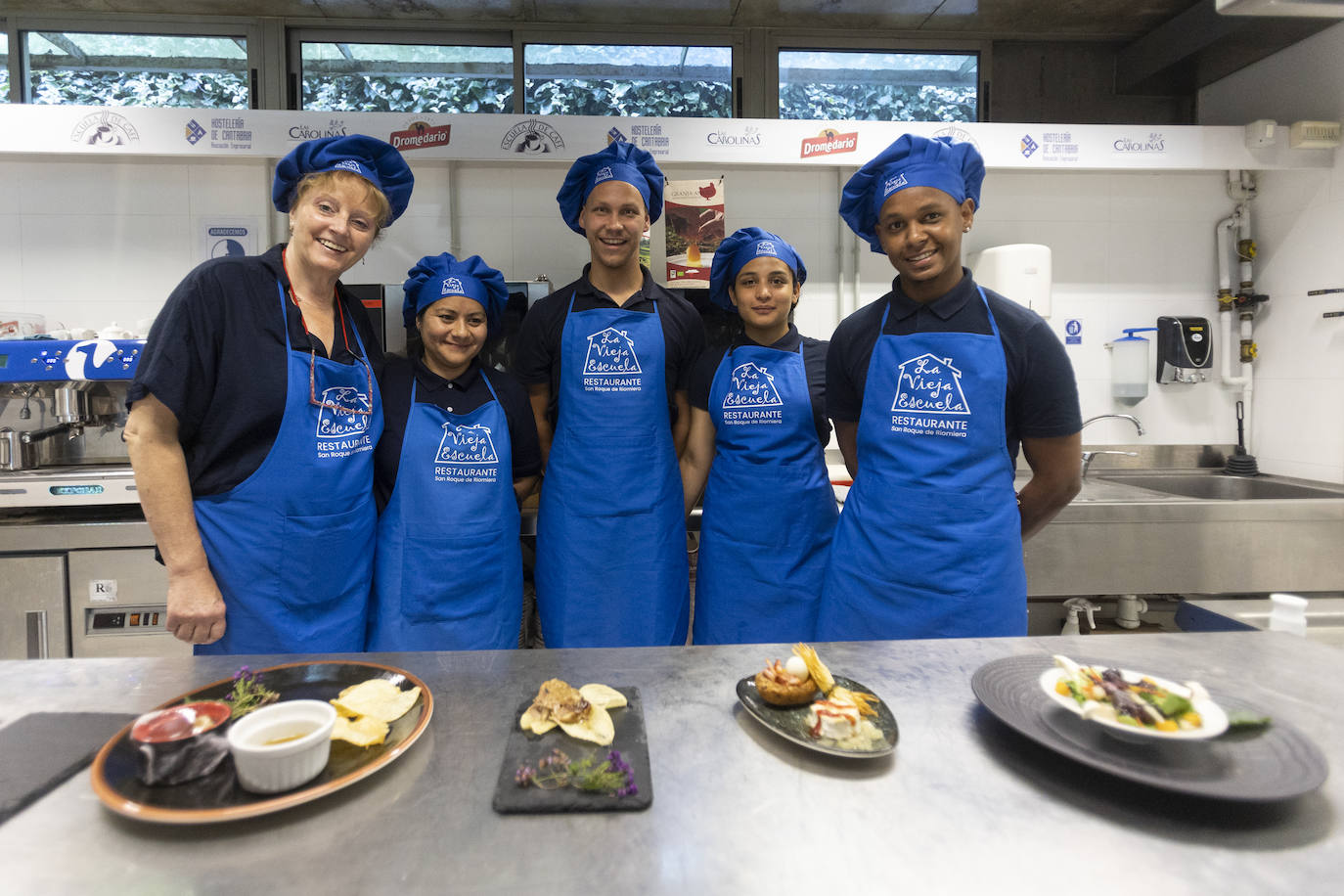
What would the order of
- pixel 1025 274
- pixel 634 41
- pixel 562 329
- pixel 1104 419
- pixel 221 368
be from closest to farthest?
pixel 221 368 → pixel 562 329 → pixel 1025 274 → pixel 1104 419 → pixel 634 41

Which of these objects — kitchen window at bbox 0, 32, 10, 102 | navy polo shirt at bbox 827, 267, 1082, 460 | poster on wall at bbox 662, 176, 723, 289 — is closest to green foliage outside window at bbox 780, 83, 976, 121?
poster on wall at bbox 662, 176, 723, 289

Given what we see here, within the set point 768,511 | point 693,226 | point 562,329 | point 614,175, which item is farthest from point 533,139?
point 768,511

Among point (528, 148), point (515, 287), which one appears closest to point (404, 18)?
point (528, 148)

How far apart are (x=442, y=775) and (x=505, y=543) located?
1103 millimetres

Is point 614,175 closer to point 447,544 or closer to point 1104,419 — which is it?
point 447,544

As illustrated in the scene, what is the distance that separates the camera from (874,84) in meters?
3.82

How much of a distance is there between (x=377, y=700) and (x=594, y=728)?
28 centimetres

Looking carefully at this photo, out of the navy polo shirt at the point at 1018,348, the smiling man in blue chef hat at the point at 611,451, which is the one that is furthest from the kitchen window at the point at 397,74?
the navy polo shirt at the point at 1018,348

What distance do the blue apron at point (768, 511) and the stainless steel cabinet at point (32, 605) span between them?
226 centimetres

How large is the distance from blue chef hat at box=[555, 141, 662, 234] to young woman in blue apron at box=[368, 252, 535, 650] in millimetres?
459

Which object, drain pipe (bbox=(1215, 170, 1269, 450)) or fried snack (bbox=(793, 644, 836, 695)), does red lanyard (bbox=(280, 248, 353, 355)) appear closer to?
fried snack (bbox=(793, 644, 836, 695))

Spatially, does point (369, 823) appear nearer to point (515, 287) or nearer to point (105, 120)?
point (515, 287)

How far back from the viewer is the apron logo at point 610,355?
82.4 inches

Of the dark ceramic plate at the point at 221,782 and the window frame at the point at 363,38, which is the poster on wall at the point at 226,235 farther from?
the dark ceramic plate at the point at 221,782
